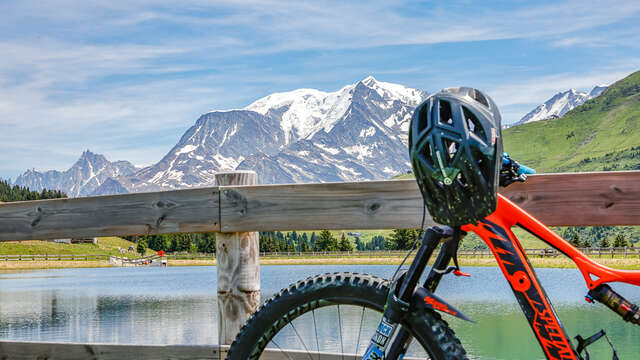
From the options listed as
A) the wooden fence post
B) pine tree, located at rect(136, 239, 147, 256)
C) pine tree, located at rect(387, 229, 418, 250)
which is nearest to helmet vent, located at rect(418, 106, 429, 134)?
the wooden fence post

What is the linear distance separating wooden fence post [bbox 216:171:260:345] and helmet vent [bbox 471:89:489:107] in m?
1.80

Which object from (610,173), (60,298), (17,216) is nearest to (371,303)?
(610,173)

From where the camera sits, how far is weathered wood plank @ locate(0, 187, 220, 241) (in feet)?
11.6

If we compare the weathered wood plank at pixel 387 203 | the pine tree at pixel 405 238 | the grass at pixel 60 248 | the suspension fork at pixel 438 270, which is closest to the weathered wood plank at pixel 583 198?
the weathered wood plank at pixel 387 203

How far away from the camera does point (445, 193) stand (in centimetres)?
200

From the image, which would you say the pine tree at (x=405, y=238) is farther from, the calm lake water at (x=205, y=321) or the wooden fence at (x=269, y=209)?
the wooden fence at (x=269, y=209)

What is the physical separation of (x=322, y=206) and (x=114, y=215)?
1387mm

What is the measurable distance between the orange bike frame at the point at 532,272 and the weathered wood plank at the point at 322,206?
0.96 m

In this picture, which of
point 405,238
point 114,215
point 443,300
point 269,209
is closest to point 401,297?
point 443,300

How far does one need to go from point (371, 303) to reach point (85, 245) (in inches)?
5276

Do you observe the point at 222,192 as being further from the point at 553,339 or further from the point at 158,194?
the point at 553,339

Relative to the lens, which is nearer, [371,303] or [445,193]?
[445,193]

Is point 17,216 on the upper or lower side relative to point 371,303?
upper

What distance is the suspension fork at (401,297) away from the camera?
6.90 ft
